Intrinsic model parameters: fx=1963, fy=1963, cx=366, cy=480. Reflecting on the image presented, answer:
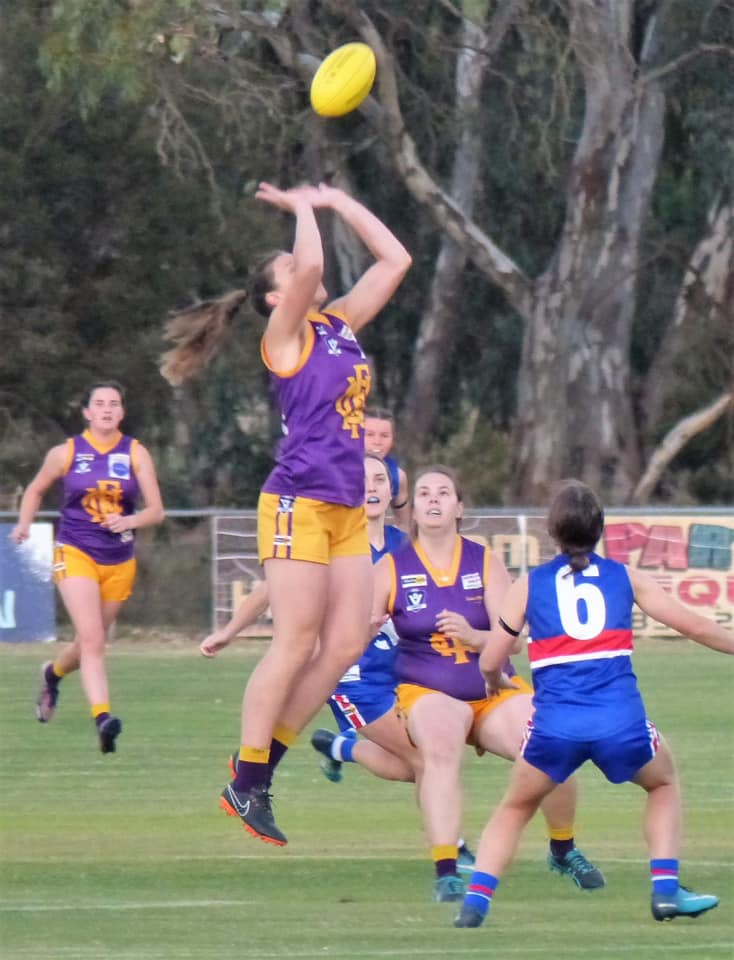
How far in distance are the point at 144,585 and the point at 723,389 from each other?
9877mm

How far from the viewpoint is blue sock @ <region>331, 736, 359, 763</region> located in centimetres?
854

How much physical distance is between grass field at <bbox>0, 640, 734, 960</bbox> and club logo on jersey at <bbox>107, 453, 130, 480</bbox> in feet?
5.24

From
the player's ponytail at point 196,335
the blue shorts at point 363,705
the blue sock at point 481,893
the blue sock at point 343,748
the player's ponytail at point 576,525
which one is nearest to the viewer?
the player's ponytail at point 576,525

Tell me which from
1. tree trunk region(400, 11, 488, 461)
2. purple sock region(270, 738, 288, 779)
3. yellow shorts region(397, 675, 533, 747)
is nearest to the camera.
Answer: purple sock region(270, 738, 288, 779)

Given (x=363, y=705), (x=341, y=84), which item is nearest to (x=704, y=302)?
(x=363, y=705)

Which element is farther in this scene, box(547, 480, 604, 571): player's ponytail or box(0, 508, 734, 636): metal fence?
box(0, 508, 734, 636): metal fence

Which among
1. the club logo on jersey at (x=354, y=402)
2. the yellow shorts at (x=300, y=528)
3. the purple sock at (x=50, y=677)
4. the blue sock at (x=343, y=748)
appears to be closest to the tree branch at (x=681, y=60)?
the purple sock at (x=50, y=677)

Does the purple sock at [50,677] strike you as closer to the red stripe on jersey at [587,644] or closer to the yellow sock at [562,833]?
the yellow sock at [562,833]

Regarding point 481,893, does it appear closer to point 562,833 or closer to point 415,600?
point 562,833

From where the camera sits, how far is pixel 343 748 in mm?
8633

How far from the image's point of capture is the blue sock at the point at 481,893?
20.2ft

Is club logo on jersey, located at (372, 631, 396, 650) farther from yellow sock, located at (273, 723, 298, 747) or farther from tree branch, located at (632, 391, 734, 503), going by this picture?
tree branch, located at (632, 391, 734, 503)

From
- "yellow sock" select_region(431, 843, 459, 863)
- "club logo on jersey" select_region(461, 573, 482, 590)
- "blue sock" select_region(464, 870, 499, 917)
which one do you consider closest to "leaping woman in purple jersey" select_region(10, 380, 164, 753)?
"club logo on jersey" select_region(461, 573, 482, 590)

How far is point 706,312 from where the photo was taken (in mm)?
28141
